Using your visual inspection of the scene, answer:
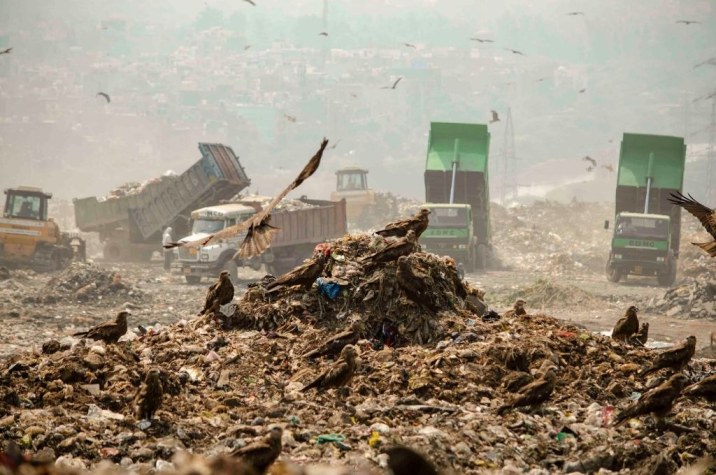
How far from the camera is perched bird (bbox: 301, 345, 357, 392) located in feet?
30.9

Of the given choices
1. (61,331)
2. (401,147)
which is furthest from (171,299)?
(401,147)

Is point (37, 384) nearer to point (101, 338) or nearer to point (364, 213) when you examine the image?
point (101, 338)

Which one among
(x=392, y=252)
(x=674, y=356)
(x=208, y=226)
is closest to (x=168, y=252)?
(x=208, y=226)

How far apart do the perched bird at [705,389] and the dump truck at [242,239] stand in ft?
50.8

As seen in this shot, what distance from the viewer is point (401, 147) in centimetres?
8256

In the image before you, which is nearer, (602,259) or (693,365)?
(693,365)

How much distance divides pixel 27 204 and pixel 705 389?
20403 mm

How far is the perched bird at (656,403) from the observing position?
29.3ft

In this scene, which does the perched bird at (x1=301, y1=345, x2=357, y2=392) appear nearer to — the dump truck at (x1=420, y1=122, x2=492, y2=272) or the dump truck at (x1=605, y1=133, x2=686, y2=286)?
the dump truck at (x1=605, y1=133, x2=686, y2=286)

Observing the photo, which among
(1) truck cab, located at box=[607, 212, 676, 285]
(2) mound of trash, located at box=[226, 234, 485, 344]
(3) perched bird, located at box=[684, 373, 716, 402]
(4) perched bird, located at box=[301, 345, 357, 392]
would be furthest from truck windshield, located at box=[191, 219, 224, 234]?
(3) perched bird, located at box=[684, 373, 716, 402]

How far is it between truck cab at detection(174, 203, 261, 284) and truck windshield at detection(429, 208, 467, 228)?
5224 millimetres

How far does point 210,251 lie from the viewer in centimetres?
2472

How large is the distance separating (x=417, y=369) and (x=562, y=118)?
3139 inches

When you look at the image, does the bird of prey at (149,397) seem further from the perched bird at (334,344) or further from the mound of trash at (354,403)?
the perched bird at (334,344)
